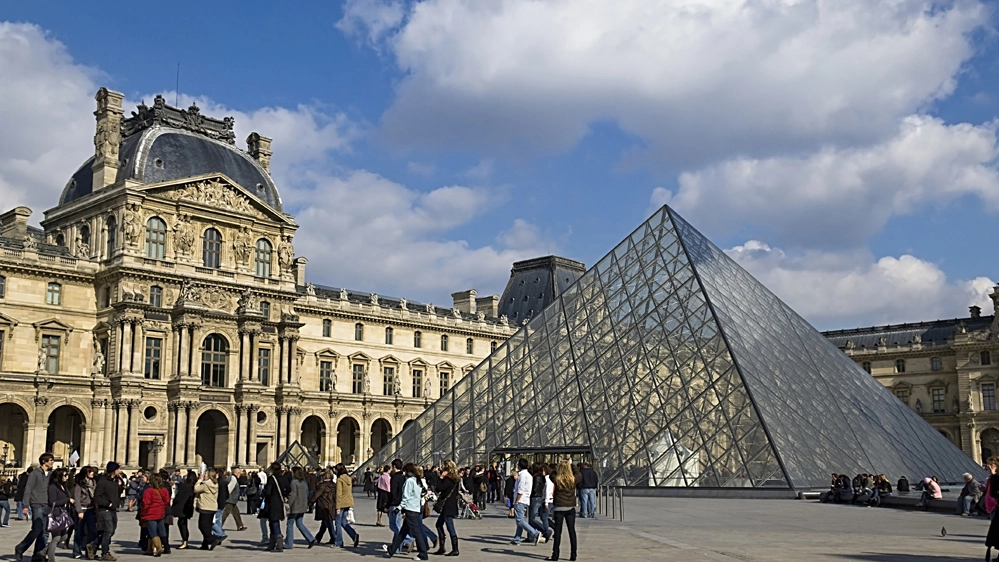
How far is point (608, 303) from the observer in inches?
1228

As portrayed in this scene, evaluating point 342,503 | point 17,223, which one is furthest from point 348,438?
point 342,503

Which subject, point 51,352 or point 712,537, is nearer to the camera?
point 712,537

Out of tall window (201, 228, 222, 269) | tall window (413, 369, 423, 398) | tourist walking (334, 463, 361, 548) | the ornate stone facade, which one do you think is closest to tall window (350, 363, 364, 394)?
tall window (413, 369, 423, 398)

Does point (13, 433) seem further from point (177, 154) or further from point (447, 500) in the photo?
point (447, 500)

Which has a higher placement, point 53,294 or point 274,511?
point 53,294

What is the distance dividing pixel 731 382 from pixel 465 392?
7952 mm

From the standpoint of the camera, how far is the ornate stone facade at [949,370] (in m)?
62.7

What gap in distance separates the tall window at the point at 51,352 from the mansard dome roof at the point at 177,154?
22.3ft

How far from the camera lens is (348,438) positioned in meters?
53.6

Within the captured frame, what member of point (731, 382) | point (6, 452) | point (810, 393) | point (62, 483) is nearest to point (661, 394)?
point (731, 382)

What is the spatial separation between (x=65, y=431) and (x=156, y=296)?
6341 mm

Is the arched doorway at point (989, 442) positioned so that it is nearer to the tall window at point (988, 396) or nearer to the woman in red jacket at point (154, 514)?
the tall window at point (988, 396)

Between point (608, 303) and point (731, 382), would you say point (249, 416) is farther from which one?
point (731, 382)

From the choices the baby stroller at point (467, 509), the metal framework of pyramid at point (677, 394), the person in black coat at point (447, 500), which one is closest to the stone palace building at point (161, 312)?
the metal framework of pyramid at point (677, 394)
